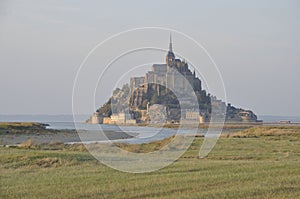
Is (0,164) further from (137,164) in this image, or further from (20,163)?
(137,164)

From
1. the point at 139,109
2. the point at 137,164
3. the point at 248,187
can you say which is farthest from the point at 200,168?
the point at 139,109

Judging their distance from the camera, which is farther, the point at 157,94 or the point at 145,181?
the point at 157,94

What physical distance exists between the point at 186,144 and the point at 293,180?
72.3 feet

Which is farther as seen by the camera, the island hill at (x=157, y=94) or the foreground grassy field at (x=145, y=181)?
the island hill at (x=157, y=94)

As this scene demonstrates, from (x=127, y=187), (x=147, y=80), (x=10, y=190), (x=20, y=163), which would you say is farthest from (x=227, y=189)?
(x=147, y=80)

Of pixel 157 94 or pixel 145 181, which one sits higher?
pixel 157 94

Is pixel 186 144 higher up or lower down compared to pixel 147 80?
lower down

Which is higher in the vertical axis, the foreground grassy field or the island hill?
the island hill

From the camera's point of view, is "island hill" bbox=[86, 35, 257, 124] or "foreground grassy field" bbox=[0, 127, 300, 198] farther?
"island hill" bbox=[86, 35, 257, 124]

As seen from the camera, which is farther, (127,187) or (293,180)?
(293,180)

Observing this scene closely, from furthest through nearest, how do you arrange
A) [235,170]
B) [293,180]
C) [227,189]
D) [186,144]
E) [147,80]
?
[186,144] < [147,80] < [235,170] < [293,180] < [227,189]

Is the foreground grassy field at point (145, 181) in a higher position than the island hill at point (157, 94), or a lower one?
lower

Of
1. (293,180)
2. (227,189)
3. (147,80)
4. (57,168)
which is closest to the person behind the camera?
(227,189)

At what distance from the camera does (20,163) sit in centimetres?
2442
